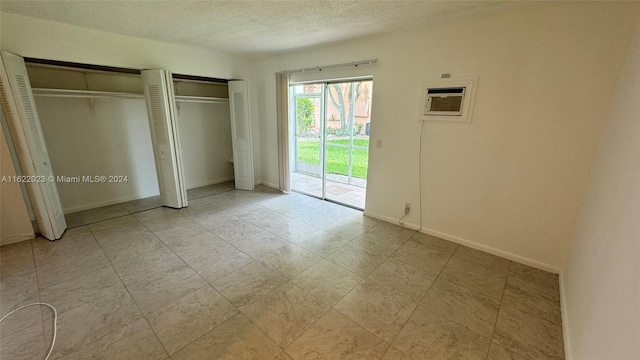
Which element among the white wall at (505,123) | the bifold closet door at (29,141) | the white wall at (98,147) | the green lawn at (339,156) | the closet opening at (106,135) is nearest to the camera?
the white wall at (505,123)

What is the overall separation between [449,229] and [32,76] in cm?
549

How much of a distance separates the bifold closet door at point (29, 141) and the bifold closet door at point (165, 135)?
113 cm

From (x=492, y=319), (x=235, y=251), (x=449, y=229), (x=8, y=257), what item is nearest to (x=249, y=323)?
(x=235, y=251)

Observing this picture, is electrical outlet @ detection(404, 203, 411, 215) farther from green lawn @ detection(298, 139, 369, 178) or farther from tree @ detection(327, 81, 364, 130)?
tree @ detection(327, 81, 364, 130)

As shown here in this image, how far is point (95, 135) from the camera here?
371 cm

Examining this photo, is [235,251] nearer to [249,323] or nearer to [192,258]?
[192,258]

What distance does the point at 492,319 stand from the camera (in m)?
1.88

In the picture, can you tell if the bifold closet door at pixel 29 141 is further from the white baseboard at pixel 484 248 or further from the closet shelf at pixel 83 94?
the white baseboard at pixel 484 248

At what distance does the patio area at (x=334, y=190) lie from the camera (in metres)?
4.47

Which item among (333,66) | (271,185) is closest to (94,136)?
(271,185)

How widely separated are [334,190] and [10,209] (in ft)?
14.4

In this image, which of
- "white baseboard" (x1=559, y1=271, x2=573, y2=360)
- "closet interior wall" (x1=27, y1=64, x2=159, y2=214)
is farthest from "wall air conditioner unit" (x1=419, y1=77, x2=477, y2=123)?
"closet interior wall" (x1=27, y1=64, x2=159, y2=214)

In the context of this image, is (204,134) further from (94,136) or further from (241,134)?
(94,136)

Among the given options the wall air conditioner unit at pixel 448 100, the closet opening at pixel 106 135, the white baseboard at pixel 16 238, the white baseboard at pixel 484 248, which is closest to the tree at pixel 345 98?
the closet opening at pixel 106 135
